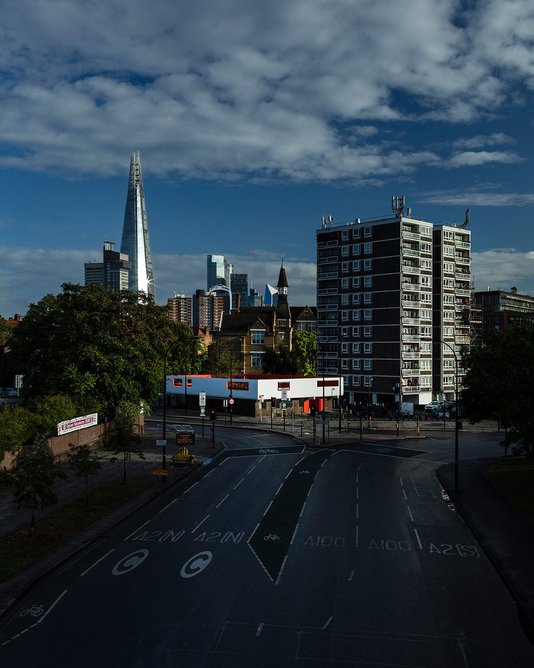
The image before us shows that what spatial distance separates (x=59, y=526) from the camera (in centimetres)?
2878

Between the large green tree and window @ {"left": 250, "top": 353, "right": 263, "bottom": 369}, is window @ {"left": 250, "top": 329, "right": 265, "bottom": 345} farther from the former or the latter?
the large green tree

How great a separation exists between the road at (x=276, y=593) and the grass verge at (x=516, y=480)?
422 centimetres

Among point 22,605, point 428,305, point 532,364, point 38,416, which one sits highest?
point 428,305

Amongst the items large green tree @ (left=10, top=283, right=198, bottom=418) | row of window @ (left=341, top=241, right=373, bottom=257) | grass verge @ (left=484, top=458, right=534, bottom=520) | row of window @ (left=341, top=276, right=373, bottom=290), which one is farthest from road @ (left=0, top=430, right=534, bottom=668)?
row of window @ (left=341, top=241, right=373, bottom=257)

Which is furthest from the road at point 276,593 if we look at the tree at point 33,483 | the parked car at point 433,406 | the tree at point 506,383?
the parked car at point 433,406

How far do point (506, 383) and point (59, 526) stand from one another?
26615 mm

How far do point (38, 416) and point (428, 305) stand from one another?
227 ft

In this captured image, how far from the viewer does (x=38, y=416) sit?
152 feet

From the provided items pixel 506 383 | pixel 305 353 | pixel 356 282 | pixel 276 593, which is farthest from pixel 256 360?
pixel 276 593

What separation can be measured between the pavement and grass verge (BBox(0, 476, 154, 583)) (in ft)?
1.58

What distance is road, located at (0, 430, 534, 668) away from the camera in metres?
16.5

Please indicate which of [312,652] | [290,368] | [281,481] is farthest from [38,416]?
[290,368]

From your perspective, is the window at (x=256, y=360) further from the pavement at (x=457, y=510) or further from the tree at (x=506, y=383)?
the tree at (x=506, y=383)

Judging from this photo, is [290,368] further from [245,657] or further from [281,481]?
[245,657]
